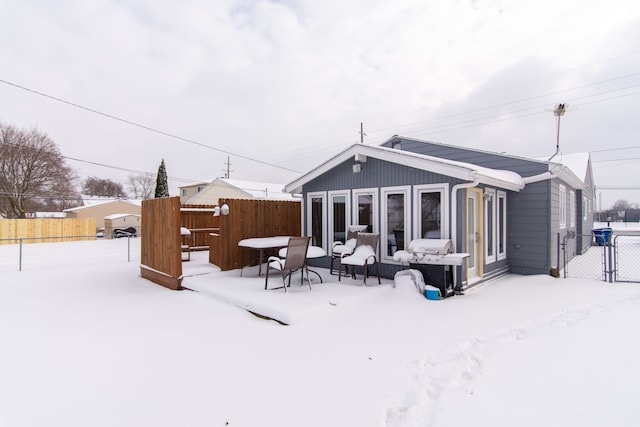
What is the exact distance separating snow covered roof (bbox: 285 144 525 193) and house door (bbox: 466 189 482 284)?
0.44 m

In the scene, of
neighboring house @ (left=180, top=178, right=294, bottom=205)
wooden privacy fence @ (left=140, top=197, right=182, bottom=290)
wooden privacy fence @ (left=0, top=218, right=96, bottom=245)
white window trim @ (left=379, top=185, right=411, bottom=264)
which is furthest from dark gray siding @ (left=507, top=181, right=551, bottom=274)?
wooden privacy fence @ (left=0, top=218, right=96, bottom=245)

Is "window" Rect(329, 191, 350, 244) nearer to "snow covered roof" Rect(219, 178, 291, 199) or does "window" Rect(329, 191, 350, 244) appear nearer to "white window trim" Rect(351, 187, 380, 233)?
"white window trim" Rect(351, 187, 380, 233)

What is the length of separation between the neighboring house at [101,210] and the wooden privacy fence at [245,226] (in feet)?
84.5

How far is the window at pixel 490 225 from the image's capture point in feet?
22.0

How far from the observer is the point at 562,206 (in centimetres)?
883

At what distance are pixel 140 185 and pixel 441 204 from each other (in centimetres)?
4323

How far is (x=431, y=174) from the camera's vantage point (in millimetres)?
5953

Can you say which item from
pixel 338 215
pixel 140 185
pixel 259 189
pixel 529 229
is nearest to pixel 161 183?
pixel 259 189

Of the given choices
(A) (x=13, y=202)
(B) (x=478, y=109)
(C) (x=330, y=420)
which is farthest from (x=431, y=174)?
(A) (x=13, y=202)

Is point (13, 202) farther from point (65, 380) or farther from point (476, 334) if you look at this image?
point (476, 334)

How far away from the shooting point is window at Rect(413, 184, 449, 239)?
5.79 metres

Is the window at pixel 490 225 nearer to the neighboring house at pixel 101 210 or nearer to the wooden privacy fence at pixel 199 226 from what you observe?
the wooden privacy fence at pixel 199 226

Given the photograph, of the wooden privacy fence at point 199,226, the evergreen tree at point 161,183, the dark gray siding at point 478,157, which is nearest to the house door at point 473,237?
the dark gray siding at point 478,157

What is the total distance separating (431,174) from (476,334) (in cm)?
315
